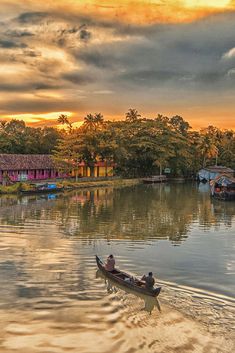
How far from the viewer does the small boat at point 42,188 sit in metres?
74.0

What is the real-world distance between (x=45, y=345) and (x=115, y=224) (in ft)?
92.0

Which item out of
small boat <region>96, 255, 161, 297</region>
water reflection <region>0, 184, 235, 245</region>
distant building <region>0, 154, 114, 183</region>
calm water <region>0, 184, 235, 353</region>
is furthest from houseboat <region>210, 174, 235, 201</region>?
small boat <region>96, 255, 161, 297</region>

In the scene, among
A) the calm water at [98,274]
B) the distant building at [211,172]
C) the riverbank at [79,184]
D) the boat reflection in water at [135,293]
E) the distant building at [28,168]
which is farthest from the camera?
the distant building at [211,172]

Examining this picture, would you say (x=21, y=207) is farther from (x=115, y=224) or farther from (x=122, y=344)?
(x=122, y=344)

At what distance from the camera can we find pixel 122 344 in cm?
1742

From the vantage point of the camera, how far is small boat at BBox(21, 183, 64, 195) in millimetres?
74019

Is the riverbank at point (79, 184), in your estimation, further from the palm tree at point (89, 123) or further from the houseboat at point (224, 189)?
the houseboat at point (224, 189)

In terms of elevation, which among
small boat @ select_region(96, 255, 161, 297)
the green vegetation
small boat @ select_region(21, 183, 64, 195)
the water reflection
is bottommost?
small boat @ select_region(96, 255, 161, 297)

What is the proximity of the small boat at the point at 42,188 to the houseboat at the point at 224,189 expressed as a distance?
92.4ft

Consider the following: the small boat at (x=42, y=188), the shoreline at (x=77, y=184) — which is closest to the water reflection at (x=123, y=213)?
the small boat at (x=42, y=188)

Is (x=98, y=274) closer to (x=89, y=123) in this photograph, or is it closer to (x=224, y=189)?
(x=224, y=189)

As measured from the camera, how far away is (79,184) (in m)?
88.6

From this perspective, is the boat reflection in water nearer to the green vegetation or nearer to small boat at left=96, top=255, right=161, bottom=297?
small boat at left=96, top=255, right=161, bottom=297

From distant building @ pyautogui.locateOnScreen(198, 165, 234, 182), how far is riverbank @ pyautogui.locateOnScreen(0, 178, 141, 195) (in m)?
19.3
